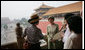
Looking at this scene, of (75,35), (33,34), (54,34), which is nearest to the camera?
(75,35)

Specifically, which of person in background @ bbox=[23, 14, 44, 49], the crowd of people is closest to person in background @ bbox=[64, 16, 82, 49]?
the crowd of people

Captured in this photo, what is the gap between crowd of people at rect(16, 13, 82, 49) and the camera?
769 millimetres

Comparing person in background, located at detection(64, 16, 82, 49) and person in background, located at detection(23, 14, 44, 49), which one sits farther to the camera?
person in background, located at detection(23, 14, 44, 49)

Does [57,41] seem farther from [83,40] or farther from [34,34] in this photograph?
[83,40]

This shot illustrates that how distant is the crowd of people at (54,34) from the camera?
0.77 metres

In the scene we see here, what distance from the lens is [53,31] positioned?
142 centimetres

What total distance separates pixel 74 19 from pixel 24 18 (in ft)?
1.96

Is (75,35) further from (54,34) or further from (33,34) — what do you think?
(54,34)

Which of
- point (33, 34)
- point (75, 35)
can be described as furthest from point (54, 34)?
point (75, 35)

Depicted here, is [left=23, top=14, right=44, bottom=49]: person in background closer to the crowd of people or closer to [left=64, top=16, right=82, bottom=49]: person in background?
the crowd of people

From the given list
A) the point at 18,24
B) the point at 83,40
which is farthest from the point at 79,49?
the point at 18,24

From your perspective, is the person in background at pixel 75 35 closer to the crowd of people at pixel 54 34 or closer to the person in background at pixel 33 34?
the crowd of people at pixel 54 34

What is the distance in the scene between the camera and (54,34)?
4.59 ft

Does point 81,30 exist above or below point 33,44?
above
